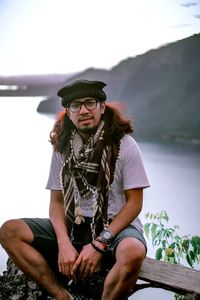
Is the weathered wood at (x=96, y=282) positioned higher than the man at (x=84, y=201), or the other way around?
the man at (x=84, y=201)

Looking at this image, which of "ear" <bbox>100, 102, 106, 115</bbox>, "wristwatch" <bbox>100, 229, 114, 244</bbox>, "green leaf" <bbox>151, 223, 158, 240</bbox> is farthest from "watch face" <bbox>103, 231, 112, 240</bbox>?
"green leaf" <bbox>151, 223, 158, 240</bbox>

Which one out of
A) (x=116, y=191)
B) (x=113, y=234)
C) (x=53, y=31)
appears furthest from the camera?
(x=53, y=31)

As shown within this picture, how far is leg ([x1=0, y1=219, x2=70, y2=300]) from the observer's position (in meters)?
1.89

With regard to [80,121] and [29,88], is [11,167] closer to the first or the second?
[29,88]

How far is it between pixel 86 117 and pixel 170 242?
103 centimetres

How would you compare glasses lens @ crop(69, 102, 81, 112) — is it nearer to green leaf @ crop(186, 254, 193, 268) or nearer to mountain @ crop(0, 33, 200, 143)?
mountain @ crop(0, 33, 200, 143)

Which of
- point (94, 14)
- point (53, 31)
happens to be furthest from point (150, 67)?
point (53, 31)

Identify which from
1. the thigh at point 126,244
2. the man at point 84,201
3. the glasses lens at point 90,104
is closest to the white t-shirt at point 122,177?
the man at point 84,201

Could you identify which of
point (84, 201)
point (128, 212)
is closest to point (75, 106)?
point (84, 201)

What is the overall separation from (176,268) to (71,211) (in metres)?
0.58

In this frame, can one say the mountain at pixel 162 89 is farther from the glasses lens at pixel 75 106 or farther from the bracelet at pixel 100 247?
the bracelet at pixel 100 247

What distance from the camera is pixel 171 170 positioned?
255cm

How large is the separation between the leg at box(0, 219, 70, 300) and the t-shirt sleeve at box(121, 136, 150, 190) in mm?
500

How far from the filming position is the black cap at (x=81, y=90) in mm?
1980
